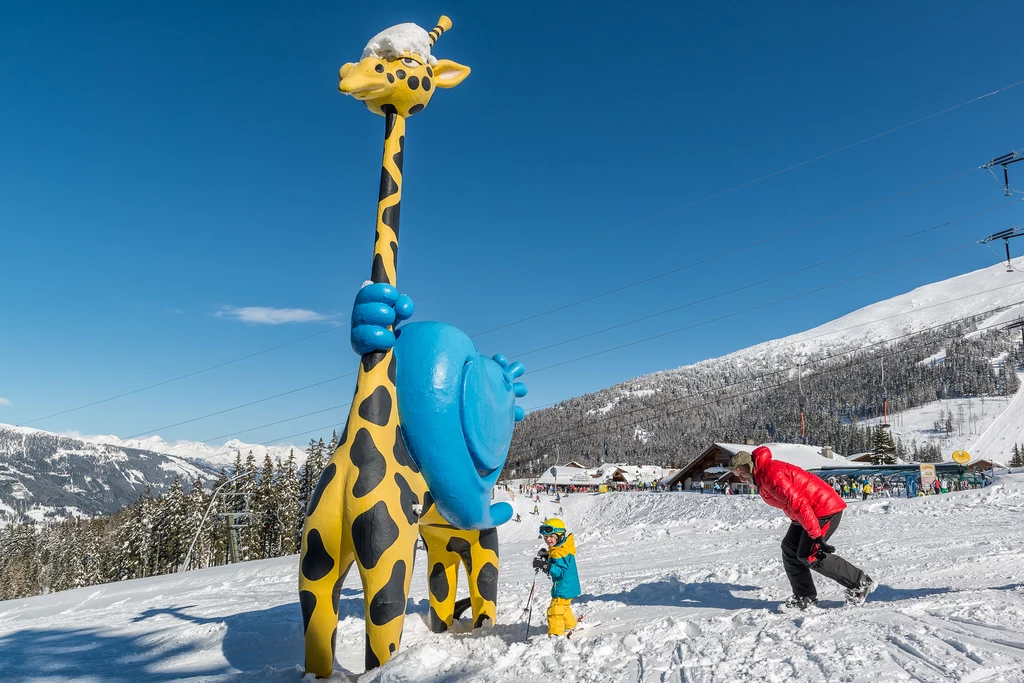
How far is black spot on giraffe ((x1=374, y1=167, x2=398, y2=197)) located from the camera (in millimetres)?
6785

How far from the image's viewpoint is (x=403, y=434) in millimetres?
5859

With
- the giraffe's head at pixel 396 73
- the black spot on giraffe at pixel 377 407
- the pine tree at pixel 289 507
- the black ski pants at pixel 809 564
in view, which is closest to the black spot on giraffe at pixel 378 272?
the black spot on giraffe at pixel 377 407

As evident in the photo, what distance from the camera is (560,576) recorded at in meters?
6.04

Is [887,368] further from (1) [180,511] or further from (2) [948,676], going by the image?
(2) [948,676]

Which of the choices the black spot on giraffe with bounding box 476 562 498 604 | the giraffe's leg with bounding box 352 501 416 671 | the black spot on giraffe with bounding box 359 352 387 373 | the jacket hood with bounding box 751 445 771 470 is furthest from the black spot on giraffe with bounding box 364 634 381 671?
the jacket hood with bounding box 751 445 771 470

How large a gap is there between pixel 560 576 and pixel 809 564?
2216mm

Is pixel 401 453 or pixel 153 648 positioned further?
pixel 153 648

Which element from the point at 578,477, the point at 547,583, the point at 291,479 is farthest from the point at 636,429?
the point at 547,583

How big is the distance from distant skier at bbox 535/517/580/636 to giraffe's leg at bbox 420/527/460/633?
131 cm

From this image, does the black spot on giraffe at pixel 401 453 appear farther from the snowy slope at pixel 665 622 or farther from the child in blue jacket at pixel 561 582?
the snowy slope at pixel 665 622

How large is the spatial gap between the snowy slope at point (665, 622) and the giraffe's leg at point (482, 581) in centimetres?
27

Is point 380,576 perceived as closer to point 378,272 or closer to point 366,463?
point 366,463

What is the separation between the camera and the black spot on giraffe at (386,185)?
267 inches

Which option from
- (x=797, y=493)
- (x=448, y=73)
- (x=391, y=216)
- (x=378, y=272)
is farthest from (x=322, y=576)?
(x=448, y=73)
